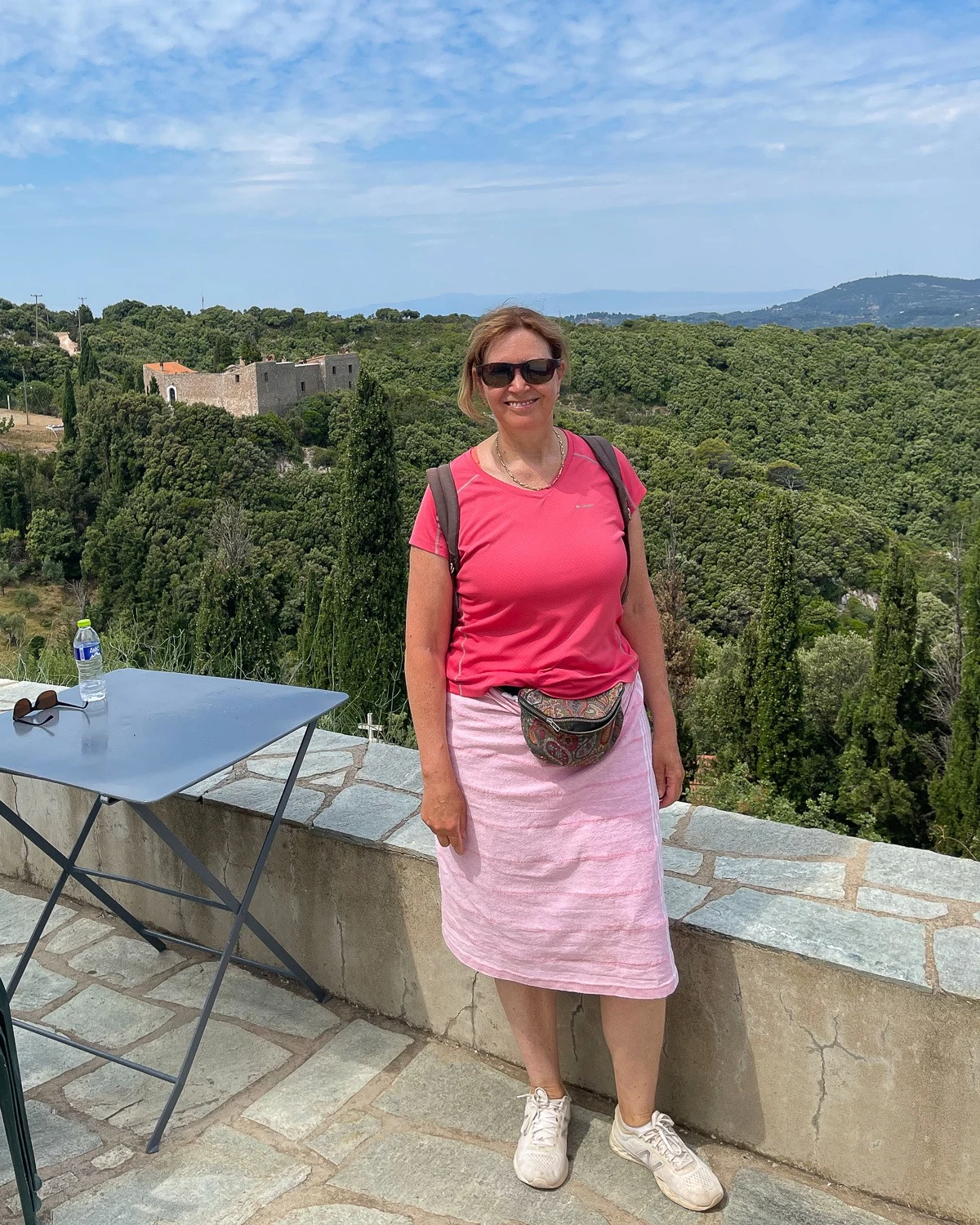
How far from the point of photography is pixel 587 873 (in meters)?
1.43

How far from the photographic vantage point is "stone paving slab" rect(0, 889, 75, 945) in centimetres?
235

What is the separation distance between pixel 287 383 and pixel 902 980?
47233mm

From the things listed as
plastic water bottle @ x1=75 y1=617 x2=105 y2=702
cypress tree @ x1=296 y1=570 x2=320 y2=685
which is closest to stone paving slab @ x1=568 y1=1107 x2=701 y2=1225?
plastic water bottle @ x1=75 y1=617 x2=105 y2=702

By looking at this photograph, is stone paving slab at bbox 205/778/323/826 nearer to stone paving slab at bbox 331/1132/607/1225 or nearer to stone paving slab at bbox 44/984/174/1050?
stone paving slab at bbox 44/984/174/1050

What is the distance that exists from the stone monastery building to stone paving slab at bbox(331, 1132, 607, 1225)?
43682 millimetres

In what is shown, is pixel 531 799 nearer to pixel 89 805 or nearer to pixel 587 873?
pixel 587 873

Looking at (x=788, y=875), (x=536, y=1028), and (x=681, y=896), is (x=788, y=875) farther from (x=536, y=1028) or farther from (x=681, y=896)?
(x=536, y=1028)

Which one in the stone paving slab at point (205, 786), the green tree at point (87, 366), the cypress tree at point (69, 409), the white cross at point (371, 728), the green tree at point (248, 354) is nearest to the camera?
the stone paving slab at point (205, 786)

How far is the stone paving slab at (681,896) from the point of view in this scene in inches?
63.6

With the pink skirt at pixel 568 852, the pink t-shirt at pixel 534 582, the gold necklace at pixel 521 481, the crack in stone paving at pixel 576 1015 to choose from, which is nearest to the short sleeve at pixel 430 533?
the pink t-shirt at pixel 534 582

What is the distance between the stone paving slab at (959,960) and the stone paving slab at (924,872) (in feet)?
0.44

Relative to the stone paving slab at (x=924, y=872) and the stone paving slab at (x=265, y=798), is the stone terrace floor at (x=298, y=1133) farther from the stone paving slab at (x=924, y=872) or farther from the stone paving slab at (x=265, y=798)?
the stone paving slab at (x=924, y=872)

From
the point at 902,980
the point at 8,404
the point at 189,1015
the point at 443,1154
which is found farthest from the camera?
the point at 8,404

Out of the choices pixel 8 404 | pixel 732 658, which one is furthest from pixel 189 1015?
pixel 8 404
